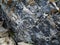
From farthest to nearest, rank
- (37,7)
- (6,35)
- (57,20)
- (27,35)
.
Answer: (6,35) < (27,35) < (37,7) < (57,20)

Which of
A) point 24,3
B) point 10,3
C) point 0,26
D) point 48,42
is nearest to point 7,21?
point 0,26

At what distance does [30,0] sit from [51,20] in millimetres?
291

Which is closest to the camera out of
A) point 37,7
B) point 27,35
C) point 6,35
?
point 37,7

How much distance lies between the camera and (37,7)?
148 centimetres

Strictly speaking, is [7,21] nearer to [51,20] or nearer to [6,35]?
[6,35]

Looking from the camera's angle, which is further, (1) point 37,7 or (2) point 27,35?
(2) point 27,35

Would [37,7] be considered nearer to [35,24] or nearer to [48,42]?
[35,24]

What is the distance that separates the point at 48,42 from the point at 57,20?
23 cm

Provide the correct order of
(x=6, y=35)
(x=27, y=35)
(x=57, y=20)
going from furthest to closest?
(x=6, y=35) < (x=27, y=35) < (x=57, y=20)

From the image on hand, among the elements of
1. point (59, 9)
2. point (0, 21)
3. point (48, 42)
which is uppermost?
point (59, 9)

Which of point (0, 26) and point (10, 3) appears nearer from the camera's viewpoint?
point (10, 3)

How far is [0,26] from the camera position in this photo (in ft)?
5.93

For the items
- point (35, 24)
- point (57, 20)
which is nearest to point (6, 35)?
point (35, 24)

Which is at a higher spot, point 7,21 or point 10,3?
point 10,3
